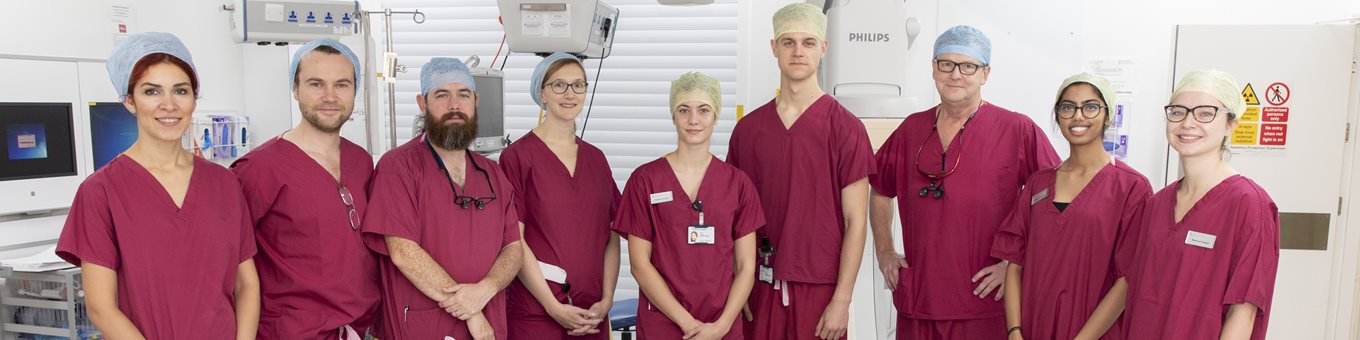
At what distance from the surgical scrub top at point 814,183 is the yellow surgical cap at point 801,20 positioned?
22 cm

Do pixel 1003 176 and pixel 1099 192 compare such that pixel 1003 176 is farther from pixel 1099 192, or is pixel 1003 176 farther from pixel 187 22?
pixel 187 22

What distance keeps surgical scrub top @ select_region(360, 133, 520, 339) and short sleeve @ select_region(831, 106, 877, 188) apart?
37.8 inches

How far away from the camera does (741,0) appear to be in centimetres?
409

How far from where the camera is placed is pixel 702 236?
2.21 meters

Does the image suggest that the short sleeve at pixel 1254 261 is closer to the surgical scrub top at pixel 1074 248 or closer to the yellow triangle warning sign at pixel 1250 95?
the surgical scrub top at pixel 1074 248

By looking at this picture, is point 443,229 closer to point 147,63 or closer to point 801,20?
point 147,63

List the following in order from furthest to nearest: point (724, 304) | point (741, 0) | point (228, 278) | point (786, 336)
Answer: point (741, 0) → point (786, 336) → point (724, 304) → point (228, 278)

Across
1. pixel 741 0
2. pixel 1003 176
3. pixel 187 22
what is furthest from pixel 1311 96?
pixel 187 22

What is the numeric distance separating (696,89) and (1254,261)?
1.31 metres

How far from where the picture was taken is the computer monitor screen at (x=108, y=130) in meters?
3.61

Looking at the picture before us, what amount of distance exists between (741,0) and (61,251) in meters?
3.07

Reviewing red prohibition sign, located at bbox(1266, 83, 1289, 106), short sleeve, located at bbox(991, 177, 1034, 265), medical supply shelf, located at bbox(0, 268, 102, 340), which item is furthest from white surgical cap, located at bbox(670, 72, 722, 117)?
red prohibition sign, located at bbox(1266, 83, 1289, 106)

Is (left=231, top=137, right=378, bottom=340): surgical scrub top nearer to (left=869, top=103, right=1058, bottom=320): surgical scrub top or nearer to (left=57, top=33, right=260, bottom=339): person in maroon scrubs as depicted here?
(left=57, top=33, right=260, bottom=339): person in maroon scrubs

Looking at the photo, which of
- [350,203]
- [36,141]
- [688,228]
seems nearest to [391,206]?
[350,203]
